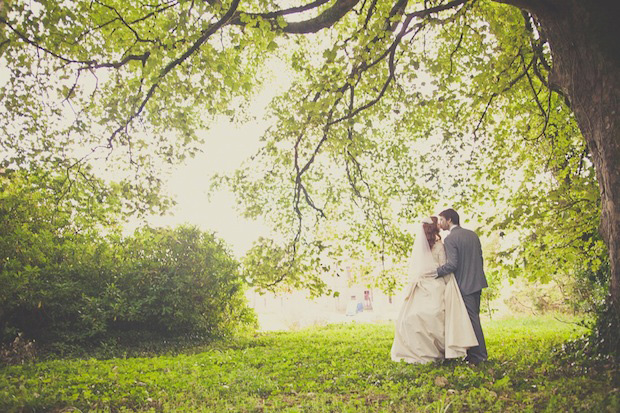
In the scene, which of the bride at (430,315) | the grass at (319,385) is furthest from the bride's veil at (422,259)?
the grass at (319,385)

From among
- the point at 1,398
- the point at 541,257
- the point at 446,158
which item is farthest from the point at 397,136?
the point at 1,398

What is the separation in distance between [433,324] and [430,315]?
0.49 ft

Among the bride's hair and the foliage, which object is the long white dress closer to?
the bride's hair

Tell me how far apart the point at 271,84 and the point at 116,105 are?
37.2ft

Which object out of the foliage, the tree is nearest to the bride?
the tree

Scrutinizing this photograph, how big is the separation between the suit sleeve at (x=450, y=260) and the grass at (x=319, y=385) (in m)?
1.47

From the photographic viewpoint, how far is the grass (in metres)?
4.70

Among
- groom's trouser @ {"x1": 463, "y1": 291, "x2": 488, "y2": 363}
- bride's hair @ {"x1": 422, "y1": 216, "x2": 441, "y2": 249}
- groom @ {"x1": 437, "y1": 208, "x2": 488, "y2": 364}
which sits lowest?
groom's trouser @ {"x1": 463, "y1": 291, "x2": 488, "y2": 363}

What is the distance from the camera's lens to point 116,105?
7.11 meters

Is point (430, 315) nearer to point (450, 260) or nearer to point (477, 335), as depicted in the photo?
point (477, 335)

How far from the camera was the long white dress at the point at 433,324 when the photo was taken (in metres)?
6.85

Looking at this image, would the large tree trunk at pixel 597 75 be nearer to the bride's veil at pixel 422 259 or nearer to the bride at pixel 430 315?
the bride at pixel 430 315

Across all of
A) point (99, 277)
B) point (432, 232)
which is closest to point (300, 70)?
point (432, 232)

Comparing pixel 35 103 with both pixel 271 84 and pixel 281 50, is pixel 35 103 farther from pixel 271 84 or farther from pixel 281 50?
pixel 271 84
